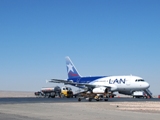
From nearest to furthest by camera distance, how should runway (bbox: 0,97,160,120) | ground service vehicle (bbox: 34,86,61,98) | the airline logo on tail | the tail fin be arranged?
runway (bbox: 0,97,160,120), ground service vehicle (bbox: 34,86,61,98), the tail fin, the airline logo on tail

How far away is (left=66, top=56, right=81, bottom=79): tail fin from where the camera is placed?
8156cm

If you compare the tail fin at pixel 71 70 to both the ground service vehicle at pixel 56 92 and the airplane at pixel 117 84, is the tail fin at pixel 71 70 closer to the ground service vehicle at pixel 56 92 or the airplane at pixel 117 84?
the ground service vehicle at pixel 56 92

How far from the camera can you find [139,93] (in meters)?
62.2

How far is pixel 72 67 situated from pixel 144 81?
85.2 feet

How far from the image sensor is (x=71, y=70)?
83250 millimetres

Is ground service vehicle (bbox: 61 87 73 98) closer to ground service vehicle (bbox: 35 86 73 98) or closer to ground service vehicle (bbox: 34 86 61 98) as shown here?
ground service vehicle (bbox: 35 86 73 98)

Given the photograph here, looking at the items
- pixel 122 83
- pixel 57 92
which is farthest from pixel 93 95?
pixel 57 92

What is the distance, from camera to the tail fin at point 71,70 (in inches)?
3211

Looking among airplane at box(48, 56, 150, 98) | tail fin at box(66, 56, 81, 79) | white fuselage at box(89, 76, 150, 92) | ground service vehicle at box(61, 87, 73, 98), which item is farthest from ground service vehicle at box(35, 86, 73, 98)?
white fuselage at box(89, 76, 150, 92)

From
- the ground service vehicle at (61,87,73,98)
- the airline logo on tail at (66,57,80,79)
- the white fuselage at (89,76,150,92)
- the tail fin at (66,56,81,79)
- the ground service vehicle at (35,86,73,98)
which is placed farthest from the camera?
the airline logo on tail at (66,57,80,79)

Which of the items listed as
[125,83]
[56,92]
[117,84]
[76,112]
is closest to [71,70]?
[56,92]

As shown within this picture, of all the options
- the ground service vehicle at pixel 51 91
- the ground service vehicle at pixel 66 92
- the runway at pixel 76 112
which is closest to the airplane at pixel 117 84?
the ground service vehicle at pixel 66 92

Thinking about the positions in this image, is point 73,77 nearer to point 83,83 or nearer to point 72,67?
point 72,67

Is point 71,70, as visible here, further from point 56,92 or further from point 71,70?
point 56,92
